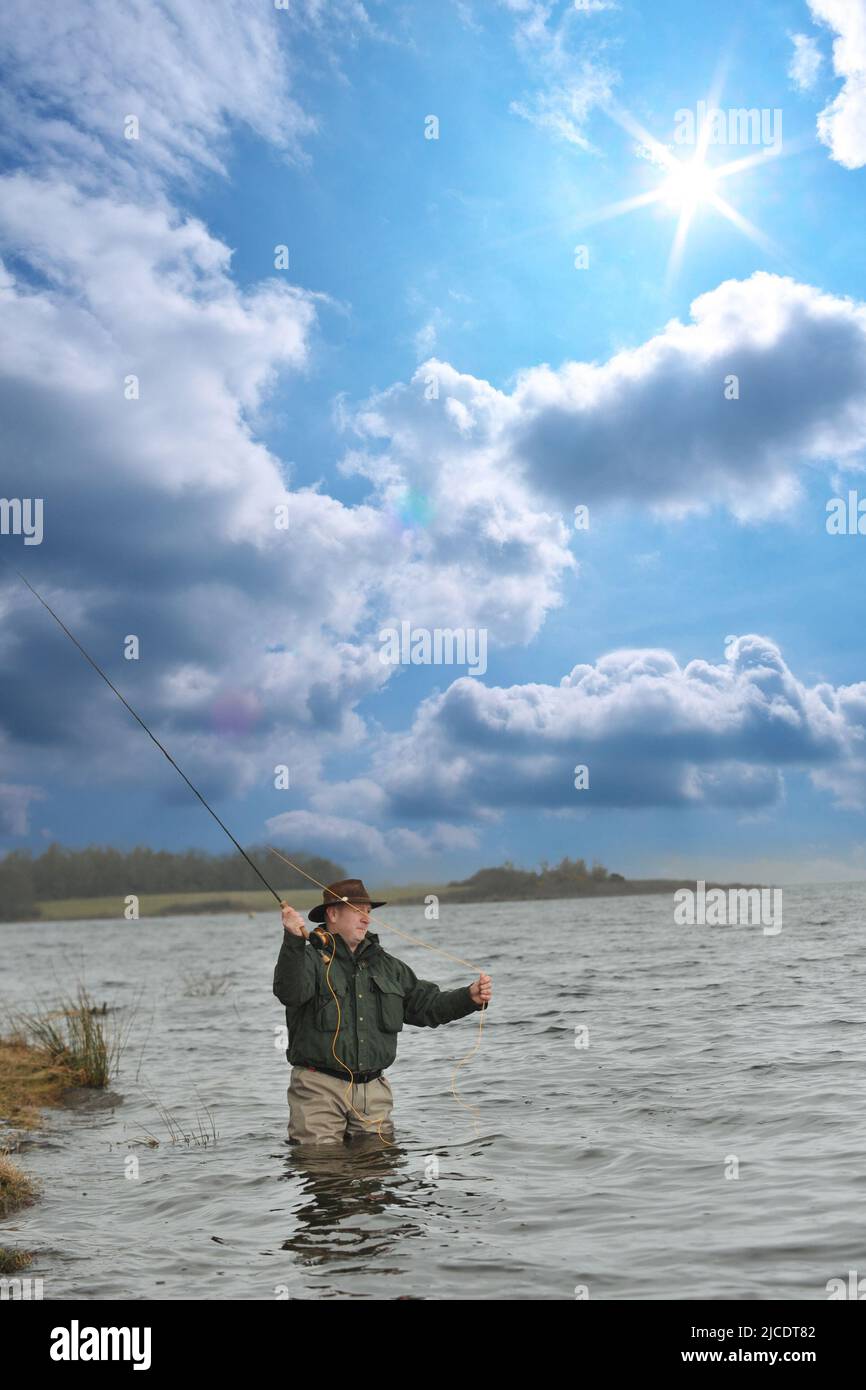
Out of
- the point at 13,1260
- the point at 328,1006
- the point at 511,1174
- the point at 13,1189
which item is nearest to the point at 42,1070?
the point at 13,1189

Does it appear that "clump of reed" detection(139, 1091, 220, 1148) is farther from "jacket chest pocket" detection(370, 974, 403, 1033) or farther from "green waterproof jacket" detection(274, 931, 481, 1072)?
"jacket chest pocket" detection(370, 974, 403, 1033)

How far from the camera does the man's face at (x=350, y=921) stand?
10422mm

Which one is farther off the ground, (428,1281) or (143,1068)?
(428,1281)

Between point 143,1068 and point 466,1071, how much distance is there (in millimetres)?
6052

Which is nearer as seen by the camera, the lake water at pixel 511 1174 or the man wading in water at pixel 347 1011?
the lake water at pixel 511 1174

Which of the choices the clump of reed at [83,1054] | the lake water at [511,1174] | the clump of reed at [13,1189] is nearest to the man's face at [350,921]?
the lake water at [511,1174]

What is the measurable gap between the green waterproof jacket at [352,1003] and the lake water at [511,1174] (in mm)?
1031

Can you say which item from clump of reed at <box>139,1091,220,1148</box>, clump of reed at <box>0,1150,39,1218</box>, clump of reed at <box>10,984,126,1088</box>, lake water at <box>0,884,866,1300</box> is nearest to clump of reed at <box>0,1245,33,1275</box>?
lake water at <box>0,884,866,1300</box>

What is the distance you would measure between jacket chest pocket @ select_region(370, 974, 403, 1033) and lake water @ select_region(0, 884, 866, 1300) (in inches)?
49.9

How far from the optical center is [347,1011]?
10.3 metres

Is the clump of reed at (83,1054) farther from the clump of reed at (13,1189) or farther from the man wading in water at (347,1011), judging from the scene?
the man wading in water at (347,1011)

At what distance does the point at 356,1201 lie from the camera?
925 centimetres
